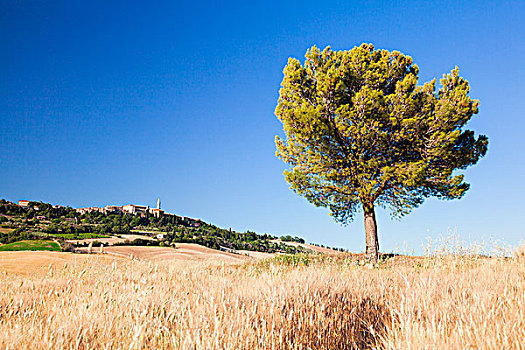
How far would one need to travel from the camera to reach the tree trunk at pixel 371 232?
47.8ft

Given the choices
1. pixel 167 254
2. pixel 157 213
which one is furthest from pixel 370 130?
pixel 157 213

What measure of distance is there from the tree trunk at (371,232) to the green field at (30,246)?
15816mm

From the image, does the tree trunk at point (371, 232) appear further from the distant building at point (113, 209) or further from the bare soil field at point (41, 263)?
the distant building at point (113, 209)

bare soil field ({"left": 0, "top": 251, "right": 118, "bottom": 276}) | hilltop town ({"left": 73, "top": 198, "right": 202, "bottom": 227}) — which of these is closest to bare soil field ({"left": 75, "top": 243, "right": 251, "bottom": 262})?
bare soil field ({"left": 0, "top": 251, "right": 118, "bottom": 276})

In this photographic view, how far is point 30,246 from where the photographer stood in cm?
1797

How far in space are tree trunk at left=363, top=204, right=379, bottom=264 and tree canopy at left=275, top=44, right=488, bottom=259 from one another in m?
0.16

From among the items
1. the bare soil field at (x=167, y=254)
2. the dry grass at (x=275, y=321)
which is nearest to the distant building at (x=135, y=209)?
the bare soil field at (x=167, y=254)

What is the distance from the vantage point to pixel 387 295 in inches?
152

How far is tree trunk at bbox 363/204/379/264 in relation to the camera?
14.6 m

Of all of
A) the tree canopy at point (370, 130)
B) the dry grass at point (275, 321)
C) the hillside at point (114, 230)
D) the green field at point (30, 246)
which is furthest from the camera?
the hillside at point (114, 230)

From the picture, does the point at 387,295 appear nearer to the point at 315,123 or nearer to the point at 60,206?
the point at 315,123

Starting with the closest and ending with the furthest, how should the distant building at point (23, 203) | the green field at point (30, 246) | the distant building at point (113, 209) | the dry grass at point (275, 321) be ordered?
1. the dry grass at point (275, 321)
2. the green field at point (30, 246)
3. the distant building at point (23, 203)
4. the distant building at point (113, 209)

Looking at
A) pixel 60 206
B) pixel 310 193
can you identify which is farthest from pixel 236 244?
pixel 60 206

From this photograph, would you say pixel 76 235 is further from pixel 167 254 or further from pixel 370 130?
pixel 370 130
